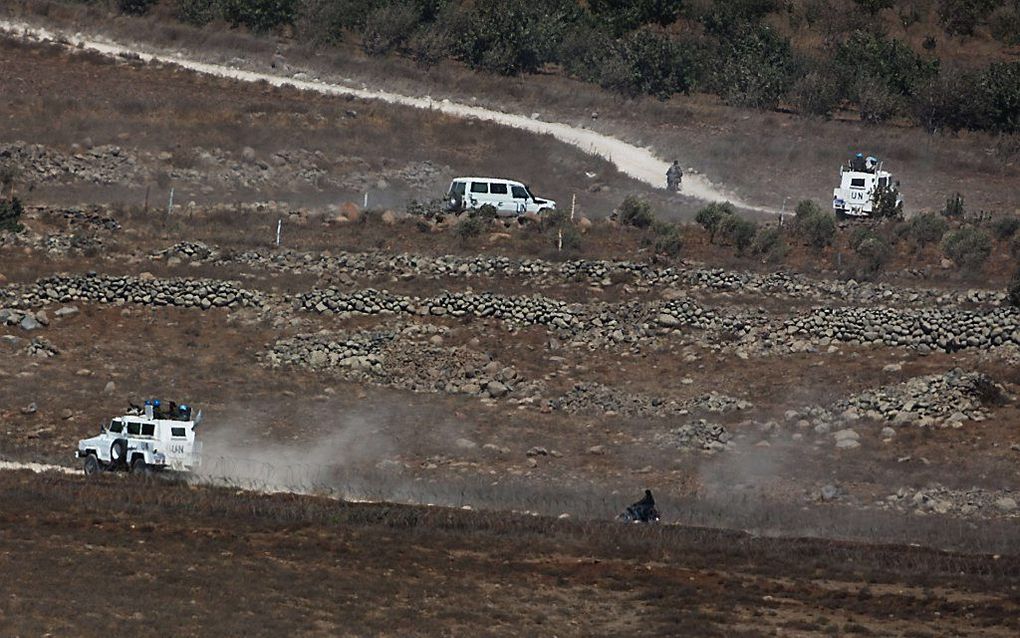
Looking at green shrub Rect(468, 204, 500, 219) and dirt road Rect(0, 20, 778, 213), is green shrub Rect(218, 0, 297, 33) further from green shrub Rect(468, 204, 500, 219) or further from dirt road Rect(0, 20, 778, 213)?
green shrub Rect(468, 204, 500, 219)

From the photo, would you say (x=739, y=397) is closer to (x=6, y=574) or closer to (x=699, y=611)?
(x=699, y=611)

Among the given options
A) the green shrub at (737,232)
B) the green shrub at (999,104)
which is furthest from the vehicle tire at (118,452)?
the green shrub at (999,104)

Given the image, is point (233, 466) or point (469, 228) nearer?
point (233, 466)

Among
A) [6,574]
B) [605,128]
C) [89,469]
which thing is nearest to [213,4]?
[605,128]

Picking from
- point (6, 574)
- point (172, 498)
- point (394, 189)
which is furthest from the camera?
point (394, 189)

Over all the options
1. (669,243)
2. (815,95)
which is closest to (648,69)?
(815,95)

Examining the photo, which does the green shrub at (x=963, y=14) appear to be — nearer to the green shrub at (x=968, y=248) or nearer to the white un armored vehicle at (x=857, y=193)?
the white un armored vehicle at (x=857, y=193)

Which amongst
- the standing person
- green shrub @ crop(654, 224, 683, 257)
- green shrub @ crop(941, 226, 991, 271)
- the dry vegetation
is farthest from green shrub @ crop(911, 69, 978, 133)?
green shrub @ crop(654, 224, 683, 257)
